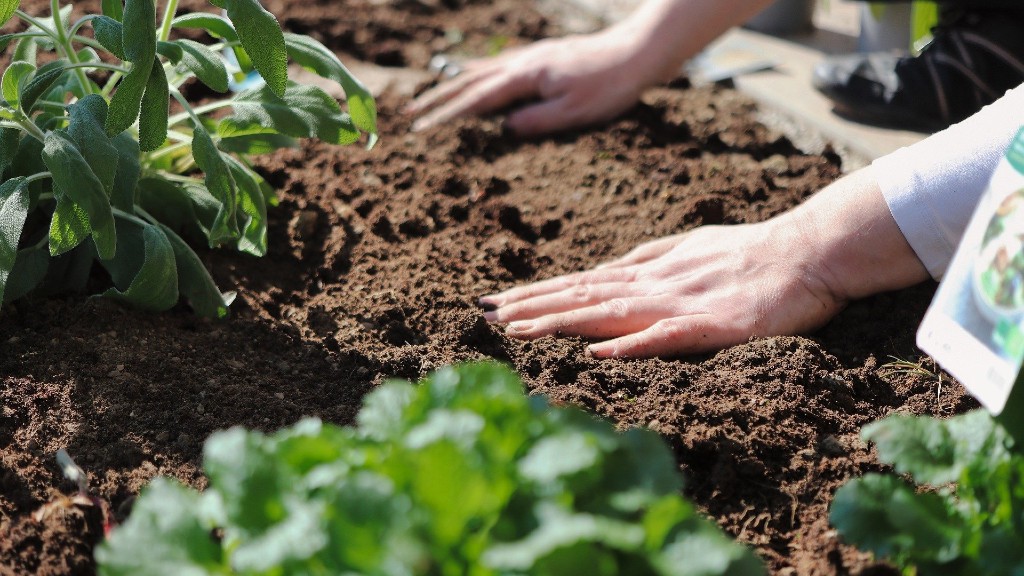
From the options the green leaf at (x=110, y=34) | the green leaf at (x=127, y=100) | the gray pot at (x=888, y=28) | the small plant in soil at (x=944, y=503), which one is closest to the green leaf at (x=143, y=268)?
the green leaf at (x=127, y=100)

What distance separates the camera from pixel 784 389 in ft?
5.72

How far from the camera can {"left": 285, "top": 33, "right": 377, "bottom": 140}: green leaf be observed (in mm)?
1946

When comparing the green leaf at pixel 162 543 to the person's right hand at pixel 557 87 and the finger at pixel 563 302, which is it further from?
the person's right hand at pixel 557 87

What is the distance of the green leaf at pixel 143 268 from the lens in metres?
1.74

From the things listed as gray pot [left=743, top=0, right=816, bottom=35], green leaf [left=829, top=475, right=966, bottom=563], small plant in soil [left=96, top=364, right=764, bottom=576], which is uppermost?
small plant in soil [left=96, top=364, right=764, bottom=576]

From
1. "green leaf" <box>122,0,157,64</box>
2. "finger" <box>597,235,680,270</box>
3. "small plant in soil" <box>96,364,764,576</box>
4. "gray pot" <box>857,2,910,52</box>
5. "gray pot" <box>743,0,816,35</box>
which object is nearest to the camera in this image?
"small plant in soil" <box>96,364,764,576</box>

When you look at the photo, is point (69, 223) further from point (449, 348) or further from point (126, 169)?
point (449, 348)

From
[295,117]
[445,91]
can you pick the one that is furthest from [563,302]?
[445,91]

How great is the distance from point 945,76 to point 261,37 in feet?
7.18

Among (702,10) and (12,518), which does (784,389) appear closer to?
(12,518)

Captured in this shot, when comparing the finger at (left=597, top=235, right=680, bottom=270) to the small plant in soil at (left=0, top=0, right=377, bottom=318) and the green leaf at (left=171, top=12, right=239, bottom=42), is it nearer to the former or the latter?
the small plant in soil at (left=0, top=0, right=377, bottom=318)

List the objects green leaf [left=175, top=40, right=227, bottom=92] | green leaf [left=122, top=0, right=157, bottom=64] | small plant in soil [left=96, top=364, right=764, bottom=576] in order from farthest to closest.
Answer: green leaf [left=175, top=40, right=227, bottom=92] < green leaf [left=122, top=0, right=157, bottom=64] < small plant in soil [left=96, top=364, right=764, bottom=576]

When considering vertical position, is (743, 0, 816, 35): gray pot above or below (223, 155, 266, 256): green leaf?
below

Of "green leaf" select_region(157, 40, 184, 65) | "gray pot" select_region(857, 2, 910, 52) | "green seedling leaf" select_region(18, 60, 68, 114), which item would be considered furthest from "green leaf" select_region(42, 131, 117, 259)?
"gray pot" select_region(857, 2, 910, 52)
